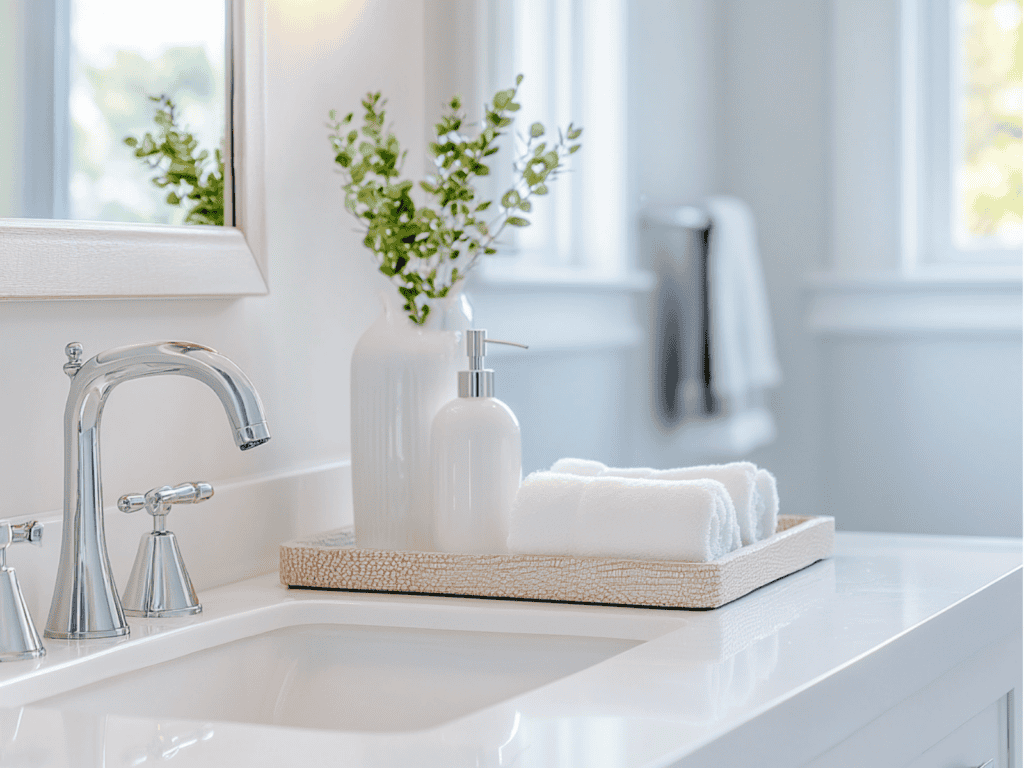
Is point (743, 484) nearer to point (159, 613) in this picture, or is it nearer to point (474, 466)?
point (474, 466)

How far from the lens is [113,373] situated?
84cm

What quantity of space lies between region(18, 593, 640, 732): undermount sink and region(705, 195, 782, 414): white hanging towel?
122cm

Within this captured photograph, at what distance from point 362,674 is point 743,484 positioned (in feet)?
1.06

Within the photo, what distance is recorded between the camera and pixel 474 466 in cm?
101

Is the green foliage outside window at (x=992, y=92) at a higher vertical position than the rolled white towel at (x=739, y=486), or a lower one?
higher

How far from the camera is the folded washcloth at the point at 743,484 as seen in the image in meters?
1.01

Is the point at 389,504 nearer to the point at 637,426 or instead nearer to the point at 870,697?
the point at 870,697

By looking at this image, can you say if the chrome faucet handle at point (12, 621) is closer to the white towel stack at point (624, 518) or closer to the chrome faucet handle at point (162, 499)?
the chrome faucet handle at point (162, 499)

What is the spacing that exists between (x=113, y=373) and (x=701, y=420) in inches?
53.4

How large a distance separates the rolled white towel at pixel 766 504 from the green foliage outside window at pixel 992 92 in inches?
44.3

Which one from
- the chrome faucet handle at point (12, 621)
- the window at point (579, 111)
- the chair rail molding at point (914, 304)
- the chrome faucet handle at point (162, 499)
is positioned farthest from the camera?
the chair rail molding at point (914, 304)

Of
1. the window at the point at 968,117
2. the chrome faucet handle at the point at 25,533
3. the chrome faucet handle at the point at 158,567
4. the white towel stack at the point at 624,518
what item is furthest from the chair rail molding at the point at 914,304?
the chrome faucet handle at the point at 25,533

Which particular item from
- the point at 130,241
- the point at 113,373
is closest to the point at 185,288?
the point at 130,241

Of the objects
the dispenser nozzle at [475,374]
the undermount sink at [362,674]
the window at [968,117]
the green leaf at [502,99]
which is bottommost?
the undermount sink at [362,674]
